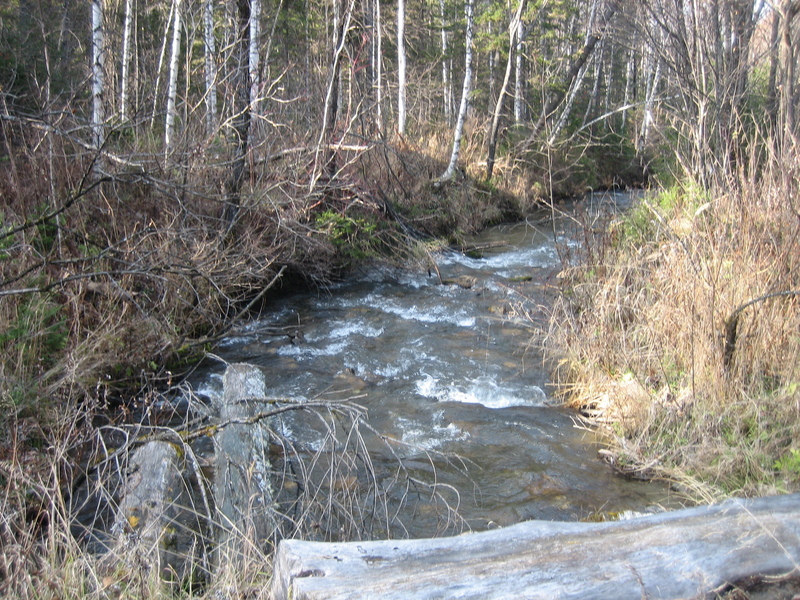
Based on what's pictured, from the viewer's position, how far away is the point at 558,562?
229 centimetres

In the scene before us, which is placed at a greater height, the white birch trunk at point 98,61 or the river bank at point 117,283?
the white birch trunk at point 98,61

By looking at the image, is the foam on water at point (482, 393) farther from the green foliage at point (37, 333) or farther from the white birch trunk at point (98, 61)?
the white birch trunk at point (98, 61)

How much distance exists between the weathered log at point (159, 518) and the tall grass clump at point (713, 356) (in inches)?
A: 119

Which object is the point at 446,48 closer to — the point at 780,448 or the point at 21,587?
the point at 780,448

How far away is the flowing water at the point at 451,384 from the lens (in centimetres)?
451

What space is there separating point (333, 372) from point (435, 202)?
663cm

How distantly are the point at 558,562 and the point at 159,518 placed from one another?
2028 mm

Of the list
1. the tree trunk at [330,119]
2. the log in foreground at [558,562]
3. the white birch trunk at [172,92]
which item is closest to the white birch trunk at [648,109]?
the tree trunk at [330,119]

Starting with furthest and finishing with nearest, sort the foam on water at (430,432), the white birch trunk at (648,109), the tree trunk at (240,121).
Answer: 1. the white birch trunk at (648,109)
2. the tree trunk at (240,121)
3. the foam on water at (430,432)

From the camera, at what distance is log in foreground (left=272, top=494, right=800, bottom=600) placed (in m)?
2.16

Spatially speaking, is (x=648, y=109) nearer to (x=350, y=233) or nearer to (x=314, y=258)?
(x=350, y=233)

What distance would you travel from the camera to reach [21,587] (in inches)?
107

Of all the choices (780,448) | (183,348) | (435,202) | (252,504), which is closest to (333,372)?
(183,348)

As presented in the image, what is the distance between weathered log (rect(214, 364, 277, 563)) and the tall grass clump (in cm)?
261
